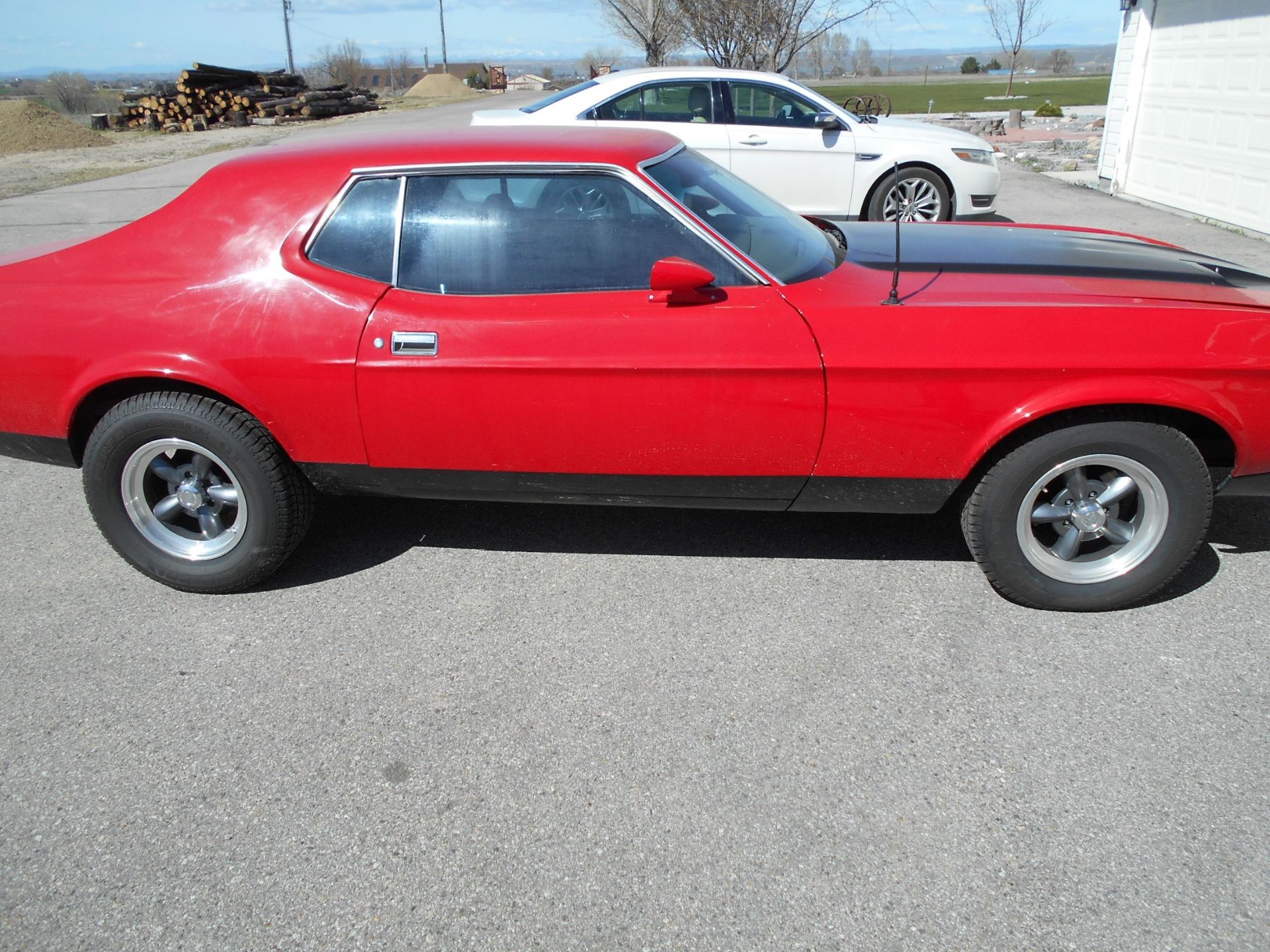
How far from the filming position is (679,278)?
3.08 metres

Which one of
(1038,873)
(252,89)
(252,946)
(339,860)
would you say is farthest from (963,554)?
(252,89)

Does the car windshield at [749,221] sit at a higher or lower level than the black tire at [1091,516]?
higher

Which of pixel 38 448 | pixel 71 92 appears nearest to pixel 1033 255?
pixel 38 448

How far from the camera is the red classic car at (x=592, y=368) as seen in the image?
3.11 m

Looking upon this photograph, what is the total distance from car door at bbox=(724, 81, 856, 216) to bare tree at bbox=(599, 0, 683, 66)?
1304 cm

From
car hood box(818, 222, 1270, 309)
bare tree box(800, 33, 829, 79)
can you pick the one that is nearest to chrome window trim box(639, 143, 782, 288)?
car hood box(818, 222, 1270, 309)

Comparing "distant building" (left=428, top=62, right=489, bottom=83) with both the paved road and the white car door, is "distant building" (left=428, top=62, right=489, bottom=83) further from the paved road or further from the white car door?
the paved road

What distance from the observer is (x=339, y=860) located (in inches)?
94.1

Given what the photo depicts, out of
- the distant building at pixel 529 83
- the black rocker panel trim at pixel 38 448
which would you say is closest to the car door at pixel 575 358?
the black rocker panel trim at pixel 38 448

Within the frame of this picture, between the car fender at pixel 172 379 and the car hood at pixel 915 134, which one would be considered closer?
the car fender at pixel 172 379

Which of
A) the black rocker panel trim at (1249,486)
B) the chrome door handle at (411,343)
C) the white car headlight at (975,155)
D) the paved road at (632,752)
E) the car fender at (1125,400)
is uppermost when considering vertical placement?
the white car headlight at (975,155)

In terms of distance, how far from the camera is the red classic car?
3.11m

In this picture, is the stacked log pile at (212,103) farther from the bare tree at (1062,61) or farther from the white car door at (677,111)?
the bare tree at (1062,61)

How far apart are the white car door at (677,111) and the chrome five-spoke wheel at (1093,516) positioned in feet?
20.2
